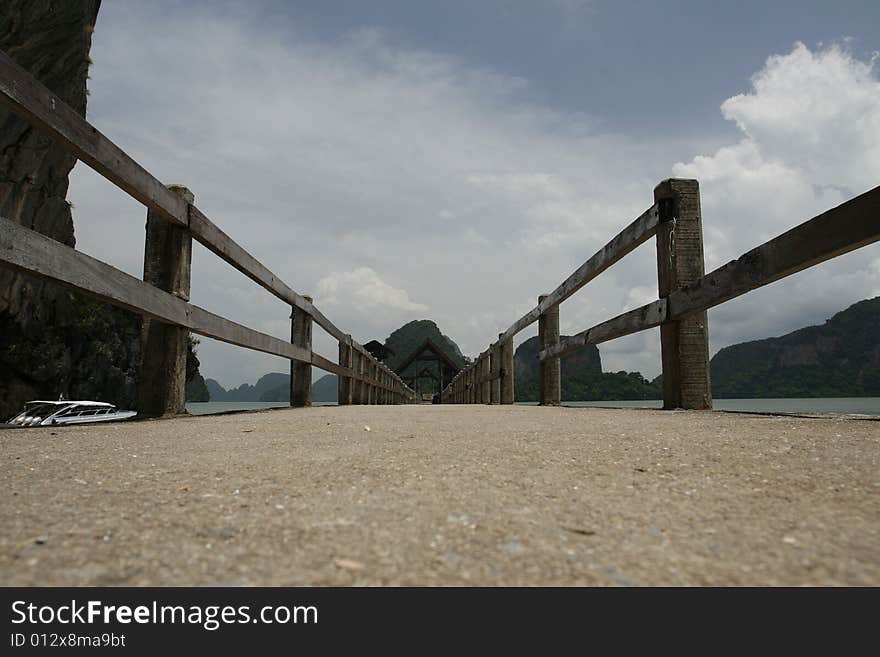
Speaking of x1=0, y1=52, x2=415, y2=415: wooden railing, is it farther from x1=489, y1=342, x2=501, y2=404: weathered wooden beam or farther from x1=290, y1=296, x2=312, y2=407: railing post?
x1=489, y1=342, x2=501, y2=404: weathered wooden beam

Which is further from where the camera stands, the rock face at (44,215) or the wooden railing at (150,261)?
the rock face at (44,215)

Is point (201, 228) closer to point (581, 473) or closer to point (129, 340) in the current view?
point (581, 473)

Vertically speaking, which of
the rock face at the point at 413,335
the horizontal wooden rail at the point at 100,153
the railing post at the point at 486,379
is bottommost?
the railing post at the point at 486,379

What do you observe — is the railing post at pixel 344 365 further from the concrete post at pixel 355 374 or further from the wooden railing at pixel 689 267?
the wooden railing at pixel 689 267

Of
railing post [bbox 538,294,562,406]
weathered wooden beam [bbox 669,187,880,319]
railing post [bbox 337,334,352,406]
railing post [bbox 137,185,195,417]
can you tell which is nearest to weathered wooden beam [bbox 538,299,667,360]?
weathered wooden beam [bbox 669,187,880,319]

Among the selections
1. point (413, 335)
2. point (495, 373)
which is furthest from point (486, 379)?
point (413, 335)

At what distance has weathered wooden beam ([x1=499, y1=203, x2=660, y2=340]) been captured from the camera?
4.69 metres

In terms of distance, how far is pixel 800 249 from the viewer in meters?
2.72

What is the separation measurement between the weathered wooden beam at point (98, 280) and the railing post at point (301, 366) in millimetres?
2793

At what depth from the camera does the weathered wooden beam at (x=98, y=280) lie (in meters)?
2.53

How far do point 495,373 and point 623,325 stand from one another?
24.8 feet

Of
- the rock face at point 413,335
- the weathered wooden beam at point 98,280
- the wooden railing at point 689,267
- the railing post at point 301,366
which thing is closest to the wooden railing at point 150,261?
the weathered wooden beam at point 98,280

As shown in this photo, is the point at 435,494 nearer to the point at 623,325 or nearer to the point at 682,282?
the point at 682,282
